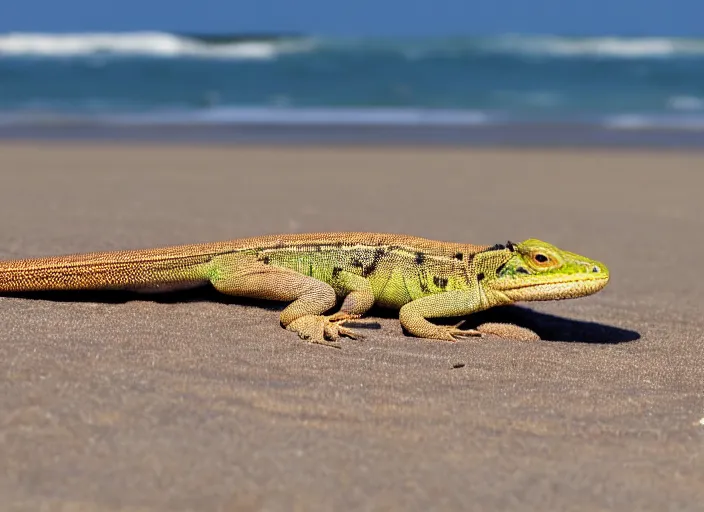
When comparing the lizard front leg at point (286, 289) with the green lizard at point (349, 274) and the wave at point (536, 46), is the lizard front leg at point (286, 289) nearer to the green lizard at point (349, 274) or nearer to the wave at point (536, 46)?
the green lizard at point (349, 274)

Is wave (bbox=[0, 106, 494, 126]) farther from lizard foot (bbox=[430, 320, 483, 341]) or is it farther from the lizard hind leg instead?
lizard foot (bbox=[430, 320, 483, 341])

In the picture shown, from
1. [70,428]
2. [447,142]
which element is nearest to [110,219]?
[70,428]

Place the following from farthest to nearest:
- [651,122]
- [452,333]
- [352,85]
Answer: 1. [352,85]
2. [651,122]
3. [452,333]

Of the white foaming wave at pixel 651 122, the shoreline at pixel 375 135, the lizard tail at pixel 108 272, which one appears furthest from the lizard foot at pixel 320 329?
the white foaming wave at pixel 651 122

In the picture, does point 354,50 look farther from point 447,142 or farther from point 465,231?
point 465,231

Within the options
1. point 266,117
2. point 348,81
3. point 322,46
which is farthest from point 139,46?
point 266,117

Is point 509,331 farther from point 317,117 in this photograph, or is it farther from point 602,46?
point 602,46
